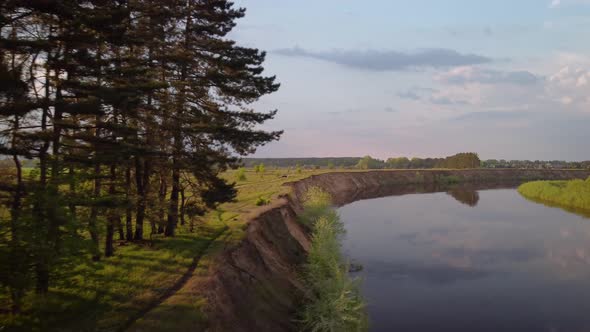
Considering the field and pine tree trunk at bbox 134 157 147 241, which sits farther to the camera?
pine tree trunk at bbox 134 157 147 241

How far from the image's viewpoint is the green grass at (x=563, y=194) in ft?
221

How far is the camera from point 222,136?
2169cm

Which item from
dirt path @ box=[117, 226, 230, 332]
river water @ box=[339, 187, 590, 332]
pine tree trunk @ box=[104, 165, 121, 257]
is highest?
pine tree trunk @ box=[104, 165, 121, 257]

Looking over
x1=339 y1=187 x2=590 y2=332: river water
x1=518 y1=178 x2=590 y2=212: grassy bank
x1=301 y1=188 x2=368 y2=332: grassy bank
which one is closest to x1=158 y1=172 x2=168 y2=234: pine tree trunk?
x1=301 y1=188 x2=368 y2=332: grassy bank

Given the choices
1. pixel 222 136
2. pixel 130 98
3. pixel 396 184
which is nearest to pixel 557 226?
pixel 222 136

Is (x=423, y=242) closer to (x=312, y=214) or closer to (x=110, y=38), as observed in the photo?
(x=312, y=214)

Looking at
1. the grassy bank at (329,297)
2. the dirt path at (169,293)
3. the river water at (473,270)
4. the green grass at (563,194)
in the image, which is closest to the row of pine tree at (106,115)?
the dirt path at (169,293)

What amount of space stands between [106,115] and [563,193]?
8584 centimetres

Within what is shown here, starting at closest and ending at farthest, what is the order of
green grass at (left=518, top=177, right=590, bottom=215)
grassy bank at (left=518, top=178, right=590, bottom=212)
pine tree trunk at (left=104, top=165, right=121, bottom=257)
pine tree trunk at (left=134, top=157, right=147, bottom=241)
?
pine tree trunk at (left=104, top=165, right=121, bottom=257) → pine tree trunk at (left=134, top=157, right=147, bottom=241) → green grass at (left=518, top=177, right=590, bottom=215) → grassy bank at (left=518, top=178, right=590, bottom=212)

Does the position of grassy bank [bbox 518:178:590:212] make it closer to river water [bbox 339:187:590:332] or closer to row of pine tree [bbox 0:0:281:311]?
river water [bbox 339:187:590:332]

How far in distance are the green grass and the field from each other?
223 ft

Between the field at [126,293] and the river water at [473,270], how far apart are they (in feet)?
35.9

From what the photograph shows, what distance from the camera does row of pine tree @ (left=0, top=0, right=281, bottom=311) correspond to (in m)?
11.7

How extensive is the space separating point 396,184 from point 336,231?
8515cm
